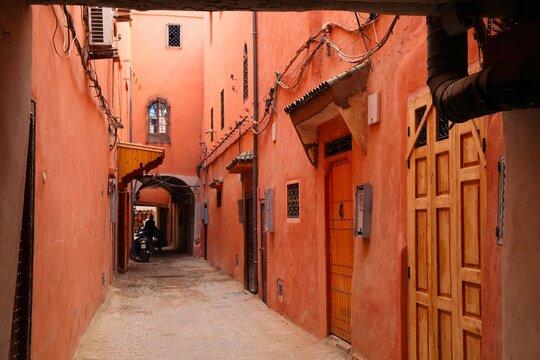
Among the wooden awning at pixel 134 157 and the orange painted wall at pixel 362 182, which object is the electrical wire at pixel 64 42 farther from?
the wooden awning at pixel 134 157

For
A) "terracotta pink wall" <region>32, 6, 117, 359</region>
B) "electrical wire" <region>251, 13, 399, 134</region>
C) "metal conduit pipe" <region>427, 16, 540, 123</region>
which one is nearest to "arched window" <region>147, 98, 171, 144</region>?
"electrical wire" <region>251, 13, 399, 134</region>

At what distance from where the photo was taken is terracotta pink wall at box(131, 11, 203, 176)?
26172 millimetres

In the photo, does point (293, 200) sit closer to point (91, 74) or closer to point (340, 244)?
point (340, 244)

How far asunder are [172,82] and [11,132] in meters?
23.8

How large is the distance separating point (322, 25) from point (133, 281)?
34.9 feet

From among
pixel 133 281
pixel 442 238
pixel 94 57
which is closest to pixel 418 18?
pixel 442 238

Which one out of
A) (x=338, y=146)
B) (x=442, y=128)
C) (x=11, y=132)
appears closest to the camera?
(x=11, y=132)

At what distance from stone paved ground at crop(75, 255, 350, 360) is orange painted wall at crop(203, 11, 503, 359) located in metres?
0.45

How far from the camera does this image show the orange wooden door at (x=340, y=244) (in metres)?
7.71

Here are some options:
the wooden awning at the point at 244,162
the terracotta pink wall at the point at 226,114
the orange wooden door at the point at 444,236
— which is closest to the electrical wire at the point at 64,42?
the orange wooden door at the point at 444,236

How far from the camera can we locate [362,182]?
6848mm

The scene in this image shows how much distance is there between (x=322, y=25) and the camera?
28.2 ft

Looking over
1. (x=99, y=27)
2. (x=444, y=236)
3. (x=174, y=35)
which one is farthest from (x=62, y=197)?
(x=174, y=35)

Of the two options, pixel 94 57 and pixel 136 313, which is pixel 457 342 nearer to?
pixel 94 57
